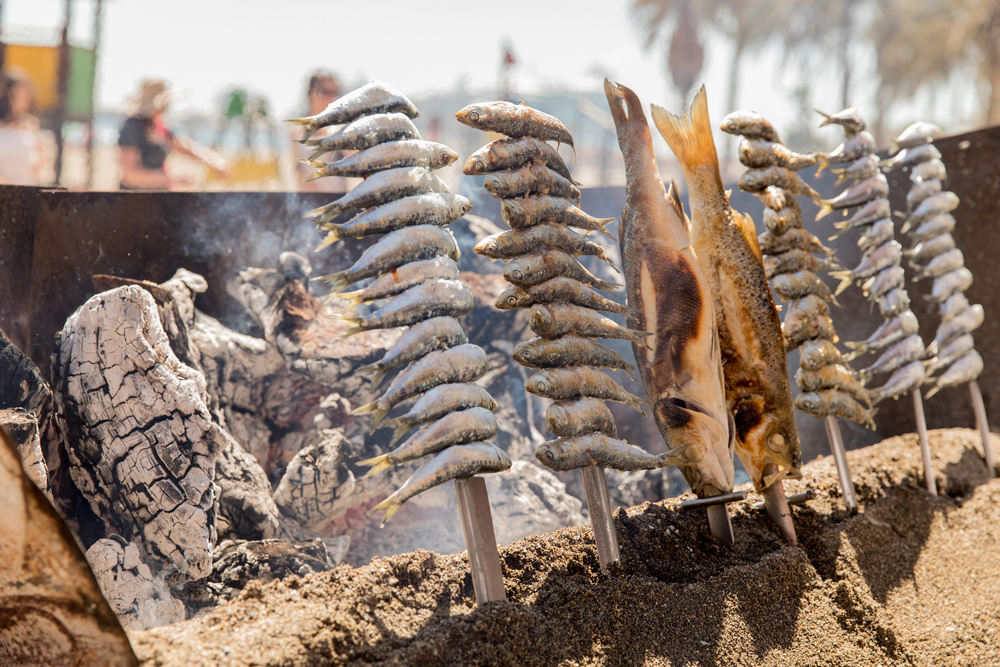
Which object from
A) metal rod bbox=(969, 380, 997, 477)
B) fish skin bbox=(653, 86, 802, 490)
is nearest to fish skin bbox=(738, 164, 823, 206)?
fish skin bbox=(653, 86, 802, 490)

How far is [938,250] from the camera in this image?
9.01ft

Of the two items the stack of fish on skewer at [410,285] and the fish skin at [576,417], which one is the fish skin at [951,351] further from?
the stack of fish on skewer at [410,285]

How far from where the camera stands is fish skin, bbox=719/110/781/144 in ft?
7.09

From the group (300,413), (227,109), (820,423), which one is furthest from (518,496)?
(227,109)

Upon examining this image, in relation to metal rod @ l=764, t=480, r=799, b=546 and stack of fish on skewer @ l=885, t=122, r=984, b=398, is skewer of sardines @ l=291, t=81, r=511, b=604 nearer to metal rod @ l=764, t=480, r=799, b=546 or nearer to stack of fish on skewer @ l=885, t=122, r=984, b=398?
metal rod @ l=764, t=480, r=799, b=546

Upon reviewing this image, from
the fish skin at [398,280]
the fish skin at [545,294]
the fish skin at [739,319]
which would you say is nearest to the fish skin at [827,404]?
the fish skin at [739,319]

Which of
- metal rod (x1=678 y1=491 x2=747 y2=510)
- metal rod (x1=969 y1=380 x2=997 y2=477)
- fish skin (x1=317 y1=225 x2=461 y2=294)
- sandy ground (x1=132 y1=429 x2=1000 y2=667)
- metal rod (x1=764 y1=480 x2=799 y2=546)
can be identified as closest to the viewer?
sandy ground (x1=132 y1=429 x2=1000 y2=667)

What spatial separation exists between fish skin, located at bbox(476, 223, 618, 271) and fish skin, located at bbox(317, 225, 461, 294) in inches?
4.8

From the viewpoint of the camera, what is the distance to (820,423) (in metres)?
3.42

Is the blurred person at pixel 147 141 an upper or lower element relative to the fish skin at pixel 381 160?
upper

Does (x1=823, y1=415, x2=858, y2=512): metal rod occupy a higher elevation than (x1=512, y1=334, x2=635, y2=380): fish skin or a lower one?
lower

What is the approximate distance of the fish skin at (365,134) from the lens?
1.55 m

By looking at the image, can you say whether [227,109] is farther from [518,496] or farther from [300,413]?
[518,496]

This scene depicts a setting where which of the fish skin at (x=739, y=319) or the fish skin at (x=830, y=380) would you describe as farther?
the fish skin at (x=830, y=380)
